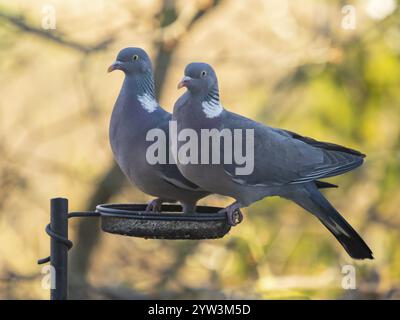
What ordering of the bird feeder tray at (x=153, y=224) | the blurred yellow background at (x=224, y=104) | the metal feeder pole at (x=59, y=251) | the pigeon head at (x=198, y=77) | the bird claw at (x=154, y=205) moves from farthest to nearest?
1. the blurred yellow background at (x=224, y=104)
2. the bird claw at (x=154, y=205)
3. the pigeon head at (x=198, y=77)
4. the bird feeder tray at (x=153, y=224)
5. the metal feeder pole at (x=59, y=251)

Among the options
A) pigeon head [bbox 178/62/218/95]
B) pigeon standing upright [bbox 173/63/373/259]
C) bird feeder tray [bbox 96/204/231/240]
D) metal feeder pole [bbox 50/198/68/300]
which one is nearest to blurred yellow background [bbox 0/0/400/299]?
pigeon standing upright [bbox 173/63/373/259]

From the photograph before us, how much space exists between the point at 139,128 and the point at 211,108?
15.2 inches

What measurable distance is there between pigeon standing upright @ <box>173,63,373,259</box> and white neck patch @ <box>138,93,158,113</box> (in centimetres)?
25

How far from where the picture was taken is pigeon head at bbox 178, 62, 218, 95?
3916 mm

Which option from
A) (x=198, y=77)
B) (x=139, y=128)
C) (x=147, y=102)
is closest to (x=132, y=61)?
(x=147, y=102)

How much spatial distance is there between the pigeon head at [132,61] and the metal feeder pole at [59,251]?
907 mm

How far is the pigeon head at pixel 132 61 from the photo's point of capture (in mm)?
4227

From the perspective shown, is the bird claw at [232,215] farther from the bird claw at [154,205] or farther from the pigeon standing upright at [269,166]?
the bird claw at [154,205]

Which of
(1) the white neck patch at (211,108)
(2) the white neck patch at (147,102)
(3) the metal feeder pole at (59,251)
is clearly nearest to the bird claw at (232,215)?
(1) the white neck patch at (211,108)

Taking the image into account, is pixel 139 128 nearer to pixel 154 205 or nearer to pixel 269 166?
pixel 154 205

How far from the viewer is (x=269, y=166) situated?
4.27 metres

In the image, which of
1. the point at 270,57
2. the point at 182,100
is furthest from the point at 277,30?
the point at 182,100

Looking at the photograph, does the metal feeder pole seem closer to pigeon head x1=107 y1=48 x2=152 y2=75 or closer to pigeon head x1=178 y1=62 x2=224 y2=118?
pigeon head x1=178 y1=62 x2=224 y2=118

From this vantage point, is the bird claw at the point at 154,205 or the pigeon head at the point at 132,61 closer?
the pigeon head at the point at 132,61
